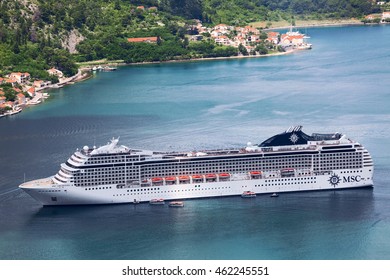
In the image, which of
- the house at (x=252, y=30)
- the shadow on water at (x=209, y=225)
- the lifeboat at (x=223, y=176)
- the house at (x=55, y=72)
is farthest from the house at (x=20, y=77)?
the lifeboat at (x=223, y=176)

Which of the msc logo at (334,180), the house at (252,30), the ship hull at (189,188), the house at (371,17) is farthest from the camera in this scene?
the house at (371,17)

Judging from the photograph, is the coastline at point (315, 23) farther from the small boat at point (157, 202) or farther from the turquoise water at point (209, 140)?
the small boat at point (157, 202)

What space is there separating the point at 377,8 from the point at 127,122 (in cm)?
4051

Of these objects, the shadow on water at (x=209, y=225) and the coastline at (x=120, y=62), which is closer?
the shadow on water at (x=209, y=225)

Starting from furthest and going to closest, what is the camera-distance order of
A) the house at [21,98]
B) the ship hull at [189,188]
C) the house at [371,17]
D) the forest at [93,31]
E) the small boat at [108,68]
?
the house at [371,17] → the small boat at [108,68] → the forest at [93,31] → the house at [21,98] → the ship hull at [189,188]

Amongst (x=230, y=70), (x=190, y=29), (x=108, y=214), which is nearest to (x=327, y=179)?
(x=108, y=214)

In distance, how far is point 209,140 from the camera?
30422 millimetres

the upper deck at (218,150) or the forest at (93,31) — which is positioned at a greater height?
the upper deck at (218,150)

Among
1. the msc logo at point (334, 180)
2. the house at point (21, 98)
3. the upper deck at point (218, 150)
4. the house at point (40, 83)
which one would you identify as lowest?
the house at point (40, 83)

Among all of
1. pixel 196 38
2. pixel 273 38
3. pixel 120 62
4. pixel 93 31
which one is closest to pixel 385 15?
pixel 273 38

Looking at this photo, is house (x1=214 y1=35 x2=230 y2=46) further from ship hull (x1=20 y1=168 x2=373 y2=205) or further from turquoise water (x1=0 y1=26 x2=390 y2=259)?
ship hull (x1=20 y1=168 x2=373 y2=205)

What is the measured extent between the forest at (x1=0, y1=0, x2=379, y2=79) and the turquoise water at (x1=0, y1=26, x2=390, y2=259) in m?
2.07

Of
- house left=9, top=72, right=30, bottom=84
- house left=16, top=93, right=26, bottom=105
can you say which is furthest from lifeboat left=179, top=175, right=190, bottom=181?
house left=9, top=72, right=30, bottom=84

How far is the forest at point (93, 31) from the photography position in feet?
158
